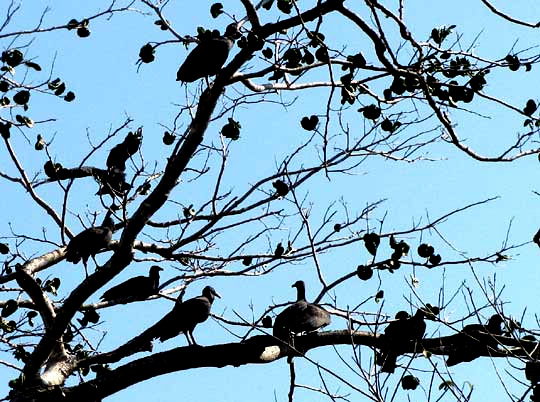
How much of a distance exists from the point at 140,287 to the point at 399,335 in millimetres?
2307

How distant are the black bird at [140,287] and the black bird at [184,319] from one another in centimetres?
23

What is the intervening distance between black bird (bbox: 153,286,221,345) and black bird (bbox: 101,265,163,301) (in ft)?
Result: 0.75

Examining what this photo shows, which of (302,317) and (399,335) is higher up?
(302,317)

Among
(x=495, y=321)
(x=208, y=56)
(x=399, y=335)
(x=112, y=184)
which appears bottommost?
(x=399, y=335)

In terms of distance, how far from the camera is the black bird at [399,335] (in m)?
6.45

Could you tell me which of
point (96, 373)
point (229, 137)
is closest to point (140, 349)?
point (96, 373)

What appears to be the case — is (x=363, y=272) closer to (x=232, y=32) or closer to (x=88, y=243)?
(x=232, y=32)

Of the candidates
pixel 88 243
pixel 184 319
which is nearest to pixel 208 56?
pixel 88 243

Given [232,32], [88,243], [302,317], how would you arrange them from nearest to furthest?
1. [232,32]
2. [302,317]
3. [88,243]

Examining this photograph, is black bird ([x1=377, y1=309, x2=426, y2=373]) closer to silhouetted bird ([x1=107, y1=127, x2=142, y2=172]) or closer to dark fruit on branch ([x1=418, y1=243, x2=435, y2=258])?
dark fruit on branch ([x1=418, y1=243, x2=435, y2=258])

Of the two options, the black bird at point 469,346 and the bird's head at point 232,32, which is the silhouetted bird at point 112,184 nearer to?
the bird's head at point 232,32

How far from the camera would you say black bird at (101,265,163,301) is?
772 cm

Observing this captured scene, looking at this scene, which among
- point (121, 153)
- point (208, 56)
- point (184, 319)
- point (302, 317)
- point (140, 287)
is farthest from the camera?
point (121, 153)

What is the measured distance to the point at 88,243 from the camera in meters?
7.63
